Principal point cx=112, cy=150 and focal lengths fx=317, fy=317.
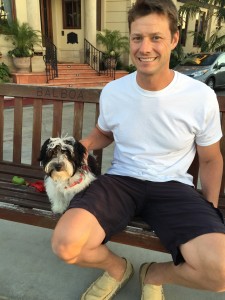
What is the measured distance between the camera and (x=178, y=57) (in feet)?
63.7

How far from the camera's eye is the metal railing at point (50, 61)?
41.3 feet

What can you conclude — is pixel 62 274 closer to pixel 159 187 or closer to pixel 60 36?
pixel 159 187

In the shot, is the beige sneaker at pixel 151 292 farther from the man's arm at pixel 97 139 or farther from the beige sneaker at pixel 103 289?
the man's arm at pixel 97 139

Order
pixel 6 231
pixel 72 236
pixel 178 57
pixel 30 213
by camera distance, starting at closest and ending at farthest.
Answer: pixel 72 236 < pixel 30 213 < pixel 6 231 < pixel 178 57

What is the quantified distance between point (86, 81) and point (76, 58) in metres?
3.85

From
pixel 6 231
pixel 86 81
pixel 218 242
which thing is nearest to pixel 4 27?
pixel 86 81

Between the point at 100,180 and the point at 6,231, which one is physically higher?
the point at 100,180

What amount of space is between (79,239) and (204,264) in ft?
2.48

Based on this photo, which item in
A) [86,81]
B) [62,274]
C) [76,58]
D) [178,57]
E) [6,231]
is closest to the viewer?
[62,274]

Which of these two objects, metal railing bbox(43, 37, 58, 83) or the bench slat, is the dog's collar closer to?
the bench slat

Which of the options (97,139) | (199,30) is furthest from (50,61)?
(199,30)

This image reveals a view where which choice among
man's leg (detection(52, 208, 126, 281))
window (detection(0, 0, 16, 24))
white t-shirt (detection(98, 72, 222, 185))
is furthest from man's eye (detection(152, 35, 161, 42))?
window (detection(0, 0, 16, 24))

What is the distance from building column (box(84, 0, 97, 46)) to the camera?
1487cm

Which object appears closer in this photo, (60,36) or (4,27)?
(4,27)
